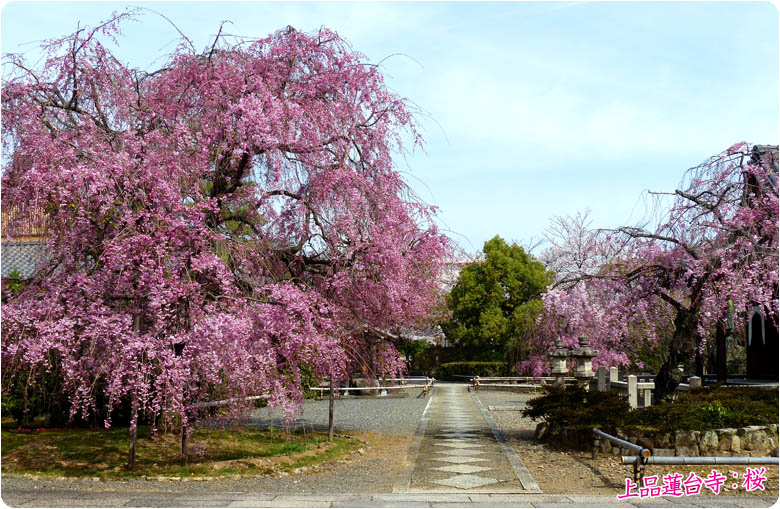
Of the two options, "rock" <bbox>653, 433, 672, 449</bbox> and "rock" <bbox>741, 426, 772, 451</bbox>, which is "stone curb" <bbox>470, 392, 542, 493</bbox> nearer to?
"rock" <bbox>653, 433, 672, 449</bbox>

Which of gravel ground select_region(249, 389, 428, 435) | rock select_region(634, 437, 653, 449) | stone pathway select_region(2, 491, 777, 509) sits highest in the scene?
rock select_region(634, 437, 653, 449)

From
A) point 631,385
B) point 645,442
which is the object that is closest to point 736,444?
point 645,442

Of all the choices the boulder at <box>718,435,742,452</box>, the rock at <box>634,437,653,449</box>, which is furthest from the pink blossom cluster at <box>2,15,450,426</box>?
the boulder at <box>718,435,742,452</box>

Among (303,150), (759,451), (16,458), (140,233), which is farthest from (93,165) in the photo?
(759,451)

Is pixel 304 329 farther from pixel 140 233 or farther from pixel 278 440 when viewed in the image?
pixel 278 440

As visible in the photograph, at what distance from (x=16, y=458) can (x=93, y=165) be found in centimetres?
460

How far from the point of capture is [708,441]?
32.5ft

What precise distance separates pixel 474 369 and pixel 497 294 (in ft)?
13.9

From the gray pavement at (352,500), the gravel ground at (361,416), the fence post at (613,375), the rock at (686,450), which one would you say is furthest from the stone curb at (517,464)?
the fence post at (613,375)

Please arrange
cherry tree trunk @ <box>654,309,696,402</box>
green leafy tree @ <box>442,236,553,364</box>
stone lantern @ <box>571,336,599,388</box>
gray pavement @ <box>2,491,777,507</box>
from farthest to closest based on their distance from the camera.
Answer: green leafy tree @ <box>442,236,553,364</box>, stone lantern @ <box>571,336,599,388</box>, cherry tree trunk @ <box>654,309,696,402</box>, gray pavement @ <box>2,491,777,507</box>

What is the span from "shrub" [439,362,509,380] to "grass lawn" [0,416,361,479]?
23.2 metres

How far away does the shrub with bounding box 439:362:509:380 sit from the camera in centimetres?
3572

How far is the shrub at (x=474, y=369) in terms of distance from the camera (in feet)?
117

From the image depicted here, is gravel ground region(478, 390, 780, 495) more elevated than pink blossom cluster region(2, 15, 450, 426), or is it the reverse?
pink blossom cluster region(2, 15, 450, 426)
